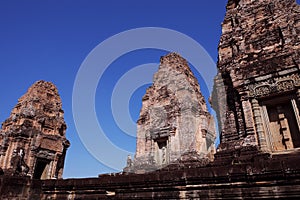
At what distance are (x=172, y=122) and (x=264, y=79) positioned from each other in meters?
11.8

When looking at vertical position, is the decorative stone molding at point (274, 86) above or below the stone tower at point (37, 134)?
below

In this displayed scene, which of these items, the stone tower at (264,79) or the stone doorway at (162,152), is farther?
the stone doorway at (162,152)

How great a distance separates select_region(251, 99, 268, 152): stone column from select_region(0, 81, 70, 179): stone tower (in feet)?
57.3

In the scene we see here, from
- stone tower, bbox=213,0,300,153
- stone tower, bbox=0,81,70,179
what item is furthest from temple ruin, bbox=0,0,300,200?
stone tower, bbox=0,81,70,179

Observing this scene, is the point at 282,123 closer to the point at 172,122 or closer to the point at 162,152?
the point at 172,122

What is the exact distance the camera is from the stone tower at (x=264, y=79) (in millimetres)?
7469

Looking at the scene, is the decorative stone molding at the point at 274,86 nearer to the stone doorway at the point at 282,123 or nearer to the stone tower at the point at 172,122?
the stone doorway at the point at 282,123

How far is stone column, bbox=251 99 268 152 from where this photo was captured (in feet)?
24.0

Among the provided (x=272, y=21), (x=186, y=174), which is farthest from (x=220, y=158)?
(x=272, y=21)

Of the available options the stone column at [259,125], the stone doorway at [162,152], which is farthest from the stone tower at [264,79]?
the stone doorway at [162,152]

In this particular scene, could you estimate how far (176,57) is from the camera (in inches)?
935

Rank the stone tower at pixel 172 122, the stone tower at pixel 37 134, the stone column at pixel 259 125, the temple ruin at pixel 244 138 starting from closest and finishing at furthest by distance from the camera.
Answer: the temple ruin at pixel 244 138, the stone column at pixel 259 125, the stone tower at pixel 172 122, the stone tower at pixel 37 134

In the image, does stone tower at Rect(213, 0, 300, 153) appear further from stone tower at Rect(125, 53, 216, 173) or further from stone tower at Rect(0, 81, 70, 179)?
stone tower at Rect(0, 81, 70, 179)

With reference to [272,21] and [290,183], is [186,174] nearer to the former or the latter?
[290,183]
